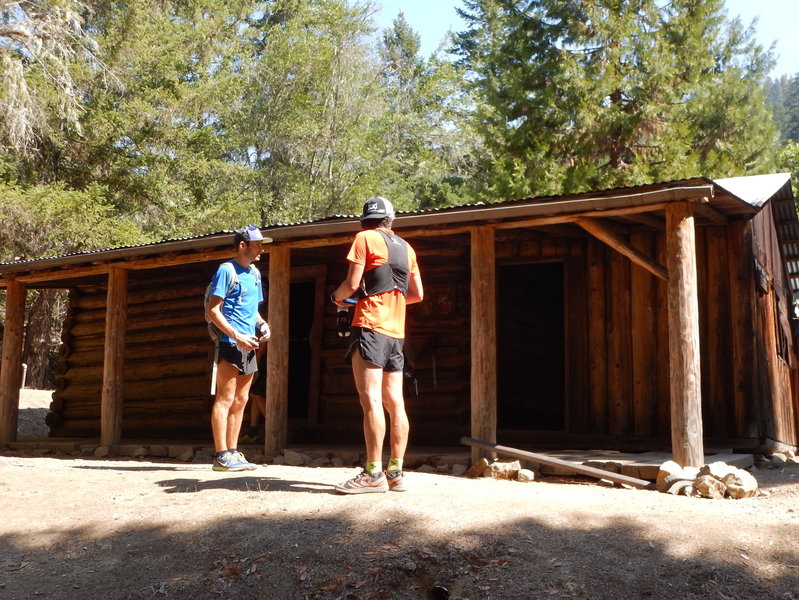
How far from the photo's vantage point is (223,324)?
695cm

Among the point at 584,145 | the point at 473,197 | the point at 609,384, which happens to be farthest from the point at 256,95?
the point at 609,384

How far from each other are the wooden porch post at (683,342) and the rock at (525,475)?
1318mm

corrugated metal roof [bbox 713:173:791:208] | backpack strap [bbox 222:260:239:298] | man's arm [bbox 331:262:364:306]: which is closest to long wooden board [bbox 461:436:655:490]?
backpack strap [bbox 222:260:239:298]

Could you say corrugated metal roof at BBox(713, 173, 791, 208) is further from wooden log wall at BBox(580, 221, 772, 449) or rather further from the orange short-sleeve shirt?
the orange short-sleeve shirt

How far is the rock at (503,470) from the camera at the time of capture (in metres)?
7.78

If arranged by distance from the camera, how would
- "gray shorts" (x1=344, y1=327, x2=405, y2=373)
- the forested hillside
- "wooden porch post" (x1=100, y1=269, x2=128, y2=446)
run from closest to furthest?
"gray shorts" (x1=344, y1=327, x2=405, y2=373) < "wooden porch post" (x1=100, y1=269, x2=128, y2=446) < the forested hillside

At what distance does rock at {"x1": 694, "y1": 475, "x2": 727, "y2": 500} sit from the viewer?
639cm

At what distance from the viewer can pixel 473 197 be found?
91.2 feet

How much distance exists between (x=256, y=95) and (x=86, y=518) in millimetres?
26017

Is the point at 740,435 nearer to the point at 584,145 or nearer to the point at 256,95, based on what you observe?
the point at 584,145

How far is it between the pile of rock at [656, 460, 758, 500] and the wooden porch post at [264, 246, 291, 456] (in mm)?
4484

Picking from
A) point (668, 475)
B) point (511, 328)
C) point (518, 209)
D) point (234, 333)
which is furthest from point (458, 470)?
point (511, 328)

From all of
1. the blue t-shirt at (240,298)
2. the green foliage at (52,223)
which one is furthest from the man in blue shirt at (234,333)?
the green foliage at (52,223)

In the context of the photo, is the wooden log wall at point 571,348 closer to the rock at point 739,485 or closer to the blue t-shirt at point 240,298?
the rock at point 739,485
